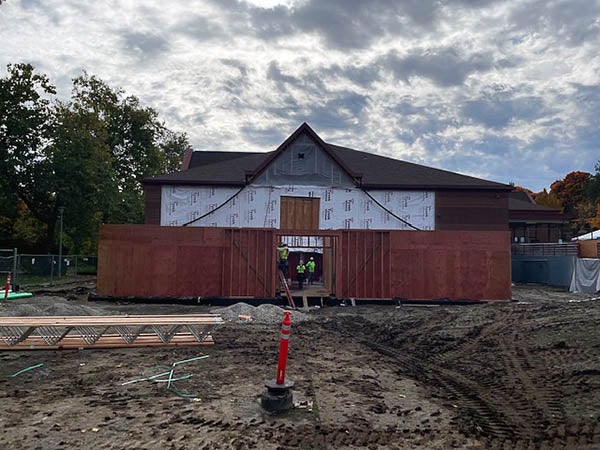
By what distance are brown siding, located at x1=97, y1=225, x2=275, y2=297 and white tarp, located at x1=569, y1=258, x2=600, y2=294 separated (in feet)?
46.8

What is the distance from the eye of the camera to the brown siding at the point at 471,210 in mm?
26172

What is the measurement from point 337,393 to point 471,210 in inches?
841

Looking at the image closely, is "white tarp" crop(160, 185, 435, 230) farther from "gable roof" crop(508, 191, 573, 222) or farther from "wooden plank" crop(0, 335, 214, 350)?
"gable roof" crop(508, 191, 573, 222)

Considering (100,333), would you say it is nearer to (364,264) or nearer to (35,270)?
(364,264)

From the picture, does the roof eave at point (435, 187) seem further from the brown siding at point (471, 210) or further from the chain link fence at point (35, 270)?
the chain link fence at point (35, 270)

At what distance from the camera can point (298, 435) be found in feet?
17.3

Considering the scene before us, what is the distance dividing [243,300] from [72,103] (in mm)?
31452

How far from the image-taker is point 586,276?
77.5ft

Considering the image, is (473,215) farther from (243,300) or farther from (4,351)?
(4,351)

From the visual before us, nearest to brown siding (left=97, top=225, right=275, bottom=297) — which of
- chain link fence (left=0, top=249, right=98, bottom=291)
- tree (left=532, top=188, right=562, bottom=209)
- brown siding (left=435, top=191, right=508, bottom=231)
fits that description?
chain link fence (left=0, top=249, right=98, bottom=291)

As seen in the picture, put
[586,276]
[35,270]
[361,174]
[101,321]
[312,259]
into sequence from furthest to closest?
[35,270]
[312,259]
[361,174]
[586,276]
[101,321]

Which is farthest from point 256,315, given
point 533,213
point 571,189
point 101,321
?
point 571,189

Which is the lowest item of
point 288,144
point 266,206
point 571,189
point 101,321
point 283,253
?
point 101,321

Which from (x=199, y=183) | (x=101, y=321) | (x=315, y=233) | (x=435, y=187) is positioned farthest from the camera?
(x=435, y=187)
